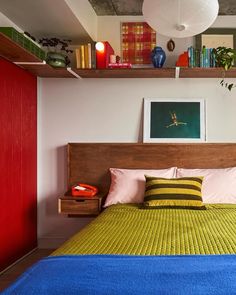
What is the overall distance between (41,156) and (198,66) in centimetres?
184

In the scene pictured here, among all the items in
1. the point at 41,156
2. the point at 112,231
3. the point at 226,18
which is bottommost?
the point at 112,231

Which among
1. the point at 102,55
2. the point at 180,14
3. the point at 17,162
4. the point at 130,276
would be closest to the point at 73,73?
the point at 102,55

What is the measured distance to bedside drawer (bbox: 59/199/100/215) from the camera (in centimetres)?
343

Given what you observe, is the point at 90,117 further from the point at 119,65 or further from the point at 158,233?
the point at 158,233

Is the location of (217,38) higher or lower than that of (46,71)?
higher

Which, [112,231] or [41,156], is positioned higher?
[41,156]

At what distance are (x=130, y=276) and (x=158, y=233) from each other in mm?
739

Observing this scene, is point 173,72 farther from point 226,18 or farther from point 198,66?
point 226,18

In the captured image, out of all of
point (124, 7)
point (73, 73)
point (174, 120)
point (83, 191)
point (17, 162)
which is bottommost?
point (83, 191)

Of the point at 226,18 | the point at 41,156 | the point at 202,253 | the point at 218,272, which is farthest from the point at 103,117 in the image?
the point at 218,272

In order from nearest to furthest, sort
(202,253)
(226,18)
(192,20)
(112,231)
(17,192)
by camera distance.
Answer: (202,253) < (192,20) < (112,231) < (17,192) < (226,18)

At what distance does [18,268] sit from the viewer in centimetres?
326

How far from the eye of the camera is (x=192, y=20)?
1.98 m

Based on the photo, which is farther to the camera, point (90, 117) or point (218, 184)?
point (90, 117)
